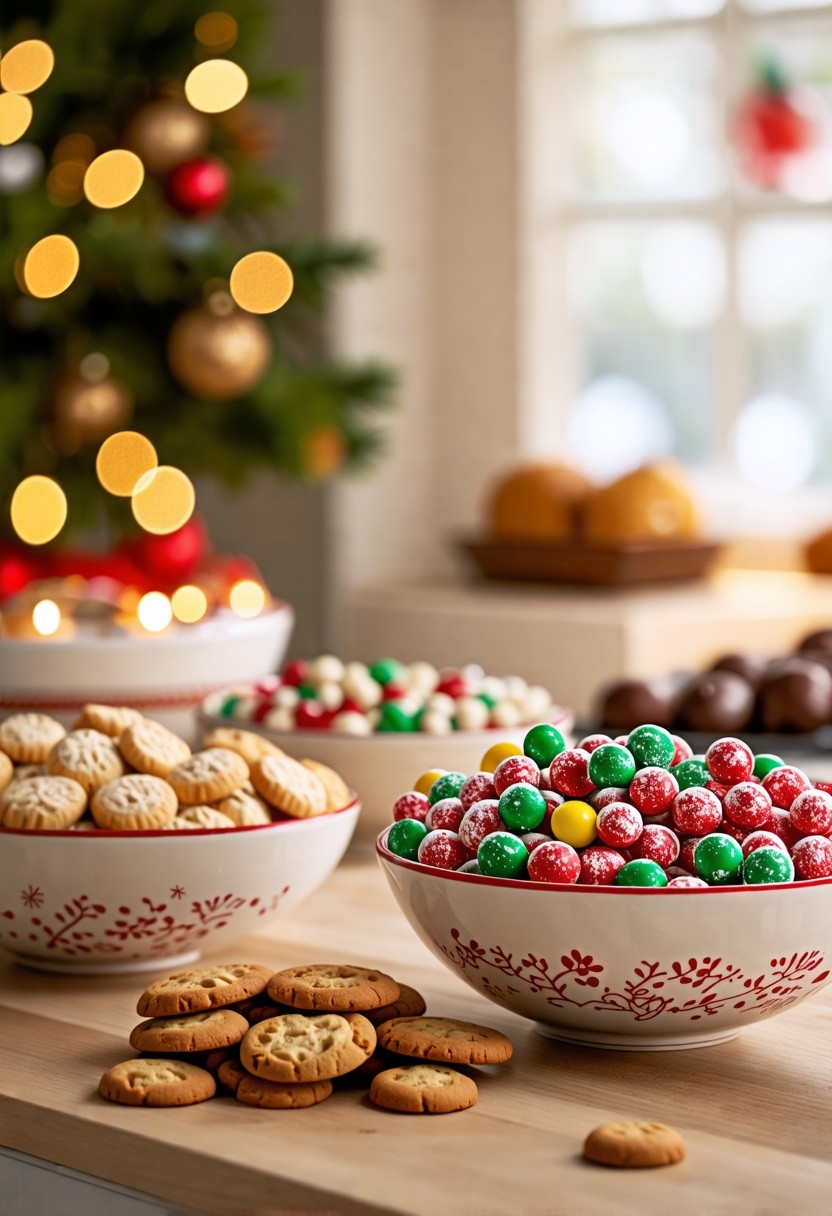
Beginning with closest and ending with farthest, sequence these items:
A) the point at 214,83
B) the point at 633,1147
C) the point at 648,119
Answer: the point at 633,1147 → the point at 214,83 → the point at 648,119

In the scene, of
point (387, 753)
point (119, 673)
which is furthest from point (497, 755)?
point (119, 673)

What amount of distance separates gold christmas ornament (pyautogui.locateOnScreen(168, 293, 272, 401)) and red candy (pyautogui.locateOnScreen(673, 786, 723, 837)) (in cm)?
185

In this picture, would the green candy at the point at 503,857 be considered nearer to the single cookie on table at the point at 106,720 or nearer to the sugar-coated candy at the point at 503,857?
the sugar-coated candy at the point at 503,857

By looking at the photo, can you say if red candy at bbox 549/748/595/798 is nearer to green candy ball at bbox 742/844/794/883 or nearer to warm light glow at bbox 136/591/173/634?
green candy ball at bbox 742/844/794/883

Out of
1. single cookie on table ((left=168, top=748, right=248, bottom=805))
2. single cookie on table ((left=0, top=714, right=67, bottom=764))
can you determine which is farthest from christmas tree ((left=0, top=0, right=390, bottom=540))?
single cookie on table ((left=168, top=748, right=248, bottom=805))

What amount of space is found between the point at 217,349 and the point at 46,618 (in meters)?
1.01

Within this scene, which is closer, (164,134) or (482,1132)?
(482,1132)

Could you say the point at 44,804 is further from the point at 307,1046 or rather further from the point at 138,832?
the point at 307,1046

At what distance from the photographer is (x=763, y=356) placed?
354 cm

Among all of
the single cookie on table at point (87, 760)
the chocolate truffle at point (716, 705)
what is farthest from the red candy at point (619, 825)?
the chocolate truffle at point (716, 705)

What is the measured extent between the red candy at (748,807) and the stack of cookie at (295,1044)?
17 centimetres

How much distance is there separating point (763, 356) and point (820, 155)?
16.5 inches

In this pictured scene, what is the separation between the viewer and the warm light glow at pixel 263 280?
2.71 metres

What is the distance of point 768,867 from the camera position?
2.75 ft
